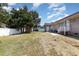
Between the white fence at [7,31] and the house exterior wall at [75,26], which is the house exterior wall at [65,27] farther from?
the white fence at [7,31]

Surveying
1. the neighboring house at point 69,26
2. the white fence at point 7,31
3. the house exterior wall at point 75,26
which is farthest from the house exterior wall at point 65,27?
the white fence at point 7,31

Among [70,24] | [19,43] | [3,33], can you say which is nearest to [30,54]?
[19,43]

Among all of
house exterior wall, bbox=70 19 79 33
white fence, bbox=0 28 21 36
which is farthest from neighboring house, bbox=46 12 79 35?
white fence, bbox=0 28 21 36

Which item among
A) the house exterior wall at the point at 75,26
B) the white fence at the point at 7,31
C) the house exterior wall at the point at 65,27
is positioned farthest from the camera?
the white fence at the point at 7,31

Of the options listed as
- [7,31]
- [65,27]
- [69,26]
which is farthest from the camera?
[7,31]

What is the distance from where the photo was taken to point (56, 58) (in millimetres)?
3865

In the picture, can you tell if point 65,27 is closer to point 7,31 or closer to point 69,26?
point 69,26

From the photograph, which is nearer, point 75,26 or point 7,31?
point 75,26

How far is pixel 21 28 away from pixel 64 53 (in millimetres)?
3250

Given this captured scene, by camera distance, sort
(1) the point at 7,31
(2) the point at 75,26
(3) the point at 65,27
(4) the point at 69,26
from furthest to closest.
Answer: (1) the point at 7,31
(3) the point at 65,27
(4) the point at 69,26
(2) the point at 75,26

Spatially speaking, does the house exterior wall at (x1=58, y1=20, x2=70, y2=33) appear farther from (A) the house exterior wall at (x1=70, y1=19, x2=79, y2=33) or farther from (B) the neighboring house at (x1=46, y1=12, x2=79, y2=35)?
(A) the house exterior wall at (x1=70, y1=19, x2=79, y2=33)

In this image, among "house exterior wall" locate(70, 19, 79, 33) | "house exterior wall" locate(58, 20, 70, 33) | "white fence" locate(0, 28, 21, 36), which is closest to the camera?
"house exterior wall" locate(70, 19, 79, 33)

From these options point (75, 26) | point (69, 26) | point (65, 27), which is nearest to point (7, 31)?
point (65, 27)

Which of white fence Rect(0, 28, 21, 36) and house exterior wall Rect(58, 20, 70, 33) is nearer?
house exterior wall Rect(58, 20, 70, 33)
